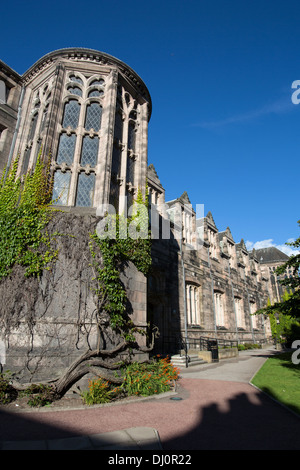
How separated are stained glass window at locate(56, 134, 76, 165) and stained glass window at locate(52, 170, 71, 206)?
0.54 meters

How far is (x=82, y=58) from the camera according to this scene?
11945 millimetres

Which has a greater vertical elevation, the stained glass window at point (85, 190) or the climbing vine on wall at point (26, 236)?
the stained glass window at point (85, 190)

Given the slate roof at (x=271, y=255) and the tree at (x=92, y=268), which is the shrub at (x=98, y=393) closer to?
the tree at (x=92, y=268)

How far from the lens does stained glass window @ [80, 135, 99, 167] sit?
1083 centimetres

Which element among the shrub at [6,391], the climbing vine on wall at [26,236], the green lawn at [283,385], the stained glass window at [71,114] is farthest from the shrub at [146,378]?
the stained glass window at [71,114]

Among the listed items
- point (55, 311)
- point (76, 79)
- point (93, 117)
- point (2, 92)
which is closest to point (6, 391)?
point (55, 311)

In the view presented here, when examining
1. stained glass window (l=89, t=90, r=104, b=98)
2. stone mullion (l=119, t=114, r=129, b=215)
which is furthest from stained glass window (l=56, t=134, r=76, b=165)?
stained glass window (l=89, t=90, r=104, b=98)

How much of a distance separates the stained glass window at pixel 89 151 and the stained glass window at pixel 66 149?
1.38 feet

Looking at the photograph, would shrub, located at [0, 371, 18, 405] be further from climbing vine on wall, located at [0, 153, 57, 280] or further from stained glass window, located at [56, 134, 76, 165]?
stained glass window, located at [56, 134, 76, 165]

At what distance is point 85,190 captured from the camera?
34.1ft

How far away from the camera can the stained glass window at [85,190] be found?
10.2 meters

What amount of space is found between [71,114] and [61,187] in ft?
11.3

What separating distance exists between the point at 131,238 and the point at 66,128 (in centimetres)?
540

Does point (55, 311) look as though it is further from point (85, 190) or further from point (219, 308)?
point (219, 308)
